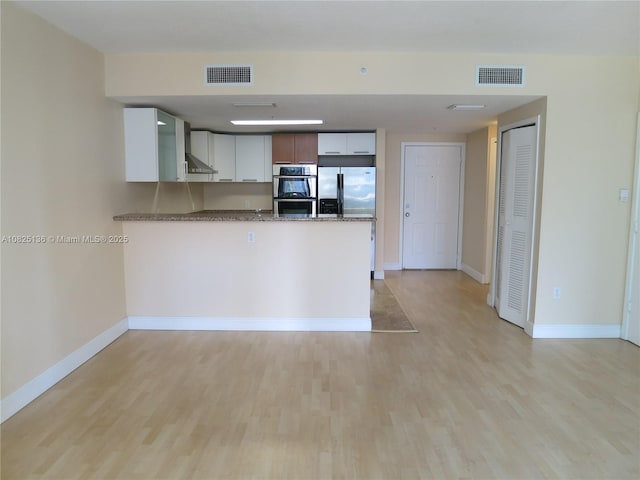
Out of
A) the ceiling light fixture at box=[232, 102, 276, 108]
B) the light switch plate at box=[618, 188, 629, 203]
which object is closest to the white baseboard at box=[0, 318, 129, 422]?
the ceiling light fixture at box=[232, 102, 276, 108]

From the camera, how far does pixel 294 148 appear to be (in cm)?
598

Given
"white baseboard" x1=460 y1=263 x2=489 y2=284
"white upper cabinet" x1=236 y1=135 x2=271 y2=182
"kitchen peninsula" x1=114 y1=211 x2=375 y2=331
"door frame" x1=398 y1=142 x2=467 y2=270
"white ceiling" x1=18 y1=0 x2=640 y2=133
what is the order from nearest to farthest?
"white ceiling" x1=18 y1=0 x2=640 y2=133 < "kitchen peninsula" x1=114 y1=211 x2=375 y2=331 < "white baseboard" x1=460 y1=263 x2=489 y2=284 < "white upper cabinet" x1=236 y1=135 x2=271 y2=182 < "door frame" x1=398 y1=142 x2=467 y2=270

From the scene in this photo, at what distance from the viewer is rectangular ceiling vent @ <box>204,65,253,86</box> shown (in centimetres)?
345

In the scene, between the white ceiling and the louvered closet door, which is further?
the louvered closet door

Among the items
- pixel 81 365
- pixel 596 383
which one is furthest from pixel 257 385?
pixel 596 383

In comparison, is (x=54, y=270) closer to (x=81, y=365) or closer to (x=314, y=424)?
(x=81, y=365)

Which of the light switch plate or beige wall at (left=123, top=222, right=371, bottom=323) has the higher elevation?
the light switch plate

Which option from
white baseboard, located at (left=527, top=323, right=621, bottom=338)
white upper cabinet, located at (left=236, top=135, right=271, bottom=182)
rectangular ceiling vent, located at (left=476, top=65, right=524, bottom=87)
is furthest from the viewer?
white upper cabinet, located at (left=236, top=135, right=271, bottom=182)

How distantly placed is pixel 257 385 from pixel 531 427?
1.74 metres

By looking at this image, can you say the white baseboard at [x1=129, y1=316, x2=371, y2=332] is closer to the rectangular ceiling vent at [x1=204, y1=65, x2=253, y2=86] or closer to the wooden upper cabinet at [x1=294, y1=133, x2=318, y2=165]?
the rectangular ceiling vent at [x1=204, y1=65, x2=253, y2=86]

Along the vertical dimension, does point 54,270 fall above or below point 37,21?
below

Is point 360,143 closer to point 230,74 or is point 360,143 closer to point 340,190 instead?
point 340,190

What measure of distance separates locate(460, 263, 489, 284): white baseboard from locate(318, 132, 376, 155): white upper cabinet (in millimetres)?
2371

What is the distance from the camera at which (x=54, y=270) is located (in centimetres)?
287
